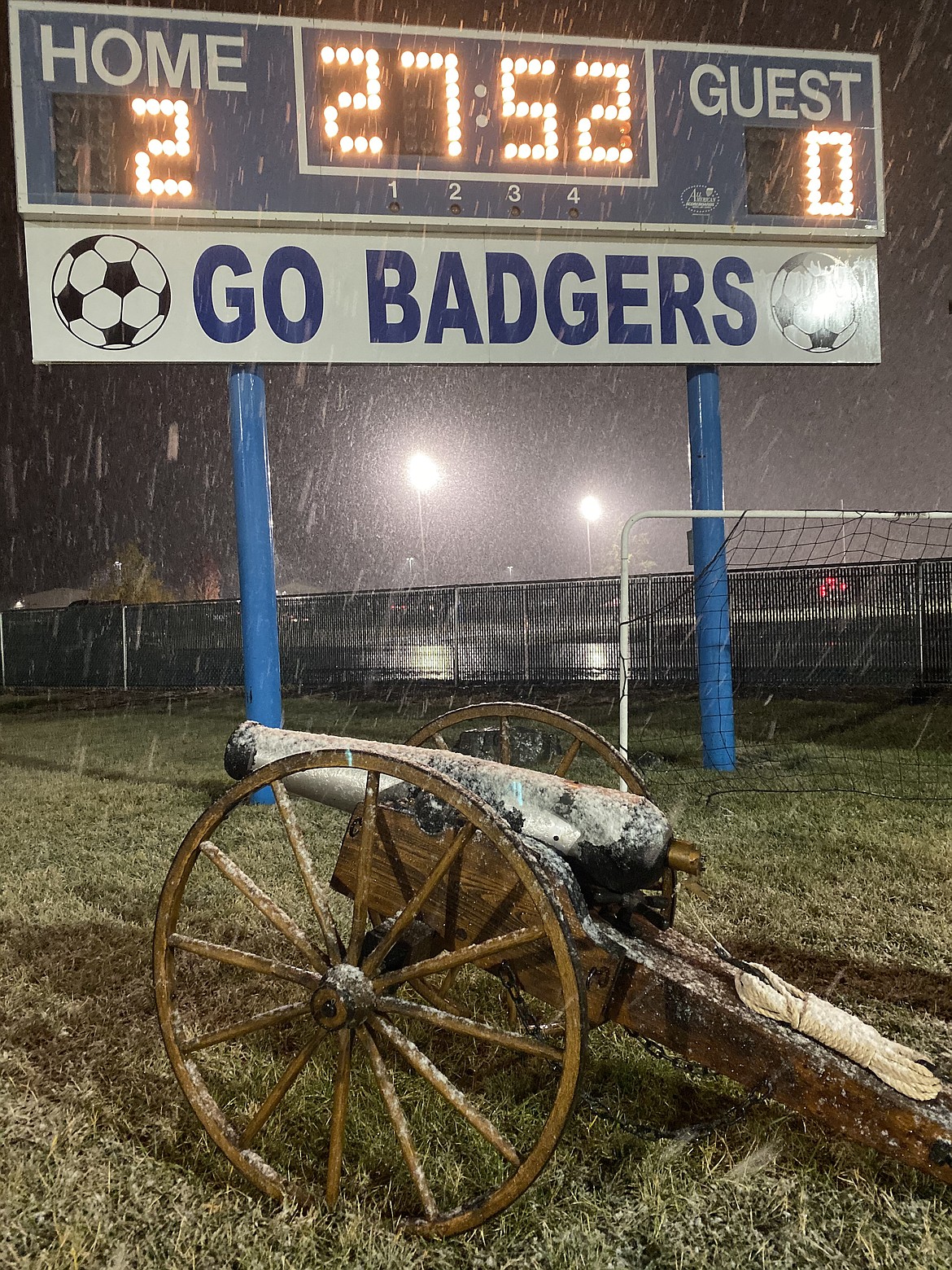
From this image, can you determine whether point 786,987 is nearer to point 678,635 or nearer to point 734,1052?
point 734,1052

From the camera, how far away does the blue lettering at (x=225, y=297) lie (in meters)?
6.05

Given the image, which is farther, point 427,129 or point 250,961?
point 427,129

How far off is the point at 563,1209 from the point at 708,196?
6861mm

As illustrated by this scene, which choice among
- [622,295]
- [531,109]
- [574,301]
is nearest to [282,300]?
[574,301]

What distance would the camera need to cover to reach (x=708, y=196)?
6.68 m

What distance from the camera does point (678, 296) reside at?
6.73 meters

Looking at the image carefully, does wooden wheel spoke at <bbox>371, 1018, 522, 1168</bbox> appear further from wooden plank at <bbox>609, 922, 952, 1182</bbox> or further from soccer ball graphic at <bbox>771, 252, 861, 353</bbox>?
soccer ball graphic at <bbox>771, 252, 861, 353</bbox>

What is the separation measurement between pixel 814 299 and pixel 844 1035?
6409mm

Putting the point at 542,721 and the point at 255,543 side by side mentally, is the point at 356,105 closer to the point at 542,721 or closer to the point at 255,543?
the point at 255,543

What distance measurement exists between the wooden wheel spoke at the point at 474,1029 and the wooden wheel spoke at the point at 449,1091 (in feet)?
0.19

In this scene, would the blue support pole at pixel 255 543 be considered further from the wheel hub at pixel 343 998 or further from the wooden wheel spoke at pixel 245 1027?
the wheel hub at pixel 343 998

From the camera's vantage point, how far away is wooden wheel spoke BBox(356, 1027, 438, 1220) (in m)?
1.86

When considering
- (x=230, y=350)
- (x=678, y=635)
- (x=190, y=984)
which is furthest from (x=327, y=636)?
(x=190, y=984)

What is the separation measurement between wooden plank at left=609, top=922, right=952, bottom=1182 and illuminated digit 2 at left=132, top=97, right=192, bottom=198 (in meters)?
5.97
